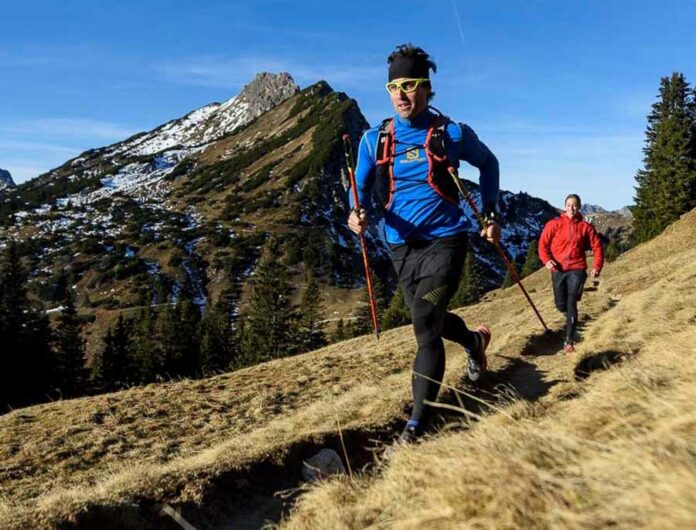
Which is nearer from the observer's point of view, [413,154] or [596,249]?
[413,154]

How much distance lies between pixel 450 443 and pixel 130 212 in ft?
642

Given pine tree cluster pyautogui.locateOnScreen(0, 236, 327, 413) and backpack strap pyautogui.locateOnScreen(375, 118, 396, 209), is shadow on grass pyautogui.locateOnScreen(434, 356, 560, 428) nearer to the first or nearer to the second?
backpack strap pyautogui.locateOnScreen(375, 118, 396, 209)

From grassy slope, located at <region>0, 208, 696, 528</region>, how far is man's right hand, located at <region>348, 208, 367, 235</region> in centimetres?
223

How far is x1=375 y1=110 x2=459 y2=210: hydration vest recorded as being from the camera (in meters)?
5.32

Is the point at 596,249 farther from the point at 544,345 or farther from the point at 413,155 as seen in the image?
the point at 413,155

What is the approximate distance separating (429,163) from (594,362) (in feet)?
14.4

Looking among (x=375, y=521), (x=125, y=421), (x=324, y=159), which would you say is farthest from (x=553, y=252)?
(x=324, y=159)

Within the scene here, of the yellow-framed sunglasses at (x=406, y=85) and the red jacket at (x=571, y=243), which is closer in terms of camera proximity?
the yellow-framed sunglasses at (x=406, y=85)

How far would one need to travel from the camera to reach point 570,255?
34.0 ft

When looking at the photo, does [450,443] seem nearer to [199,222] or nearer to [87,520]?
[87,520]

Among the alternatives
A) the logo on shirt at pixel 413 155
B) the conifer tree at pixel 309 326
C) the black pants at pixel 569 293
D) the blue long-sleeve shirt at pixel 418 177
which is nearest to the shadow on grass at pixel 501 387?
the black pants at pixel 569 293

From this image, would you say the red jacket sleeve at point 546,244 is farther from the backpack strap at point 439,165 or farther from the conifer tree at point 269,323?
the conifer tree at point 269,323

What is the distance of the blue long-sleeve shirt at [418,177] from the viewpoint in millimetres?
5383

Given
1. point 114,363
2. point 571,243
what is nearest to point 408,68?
point 571,243
